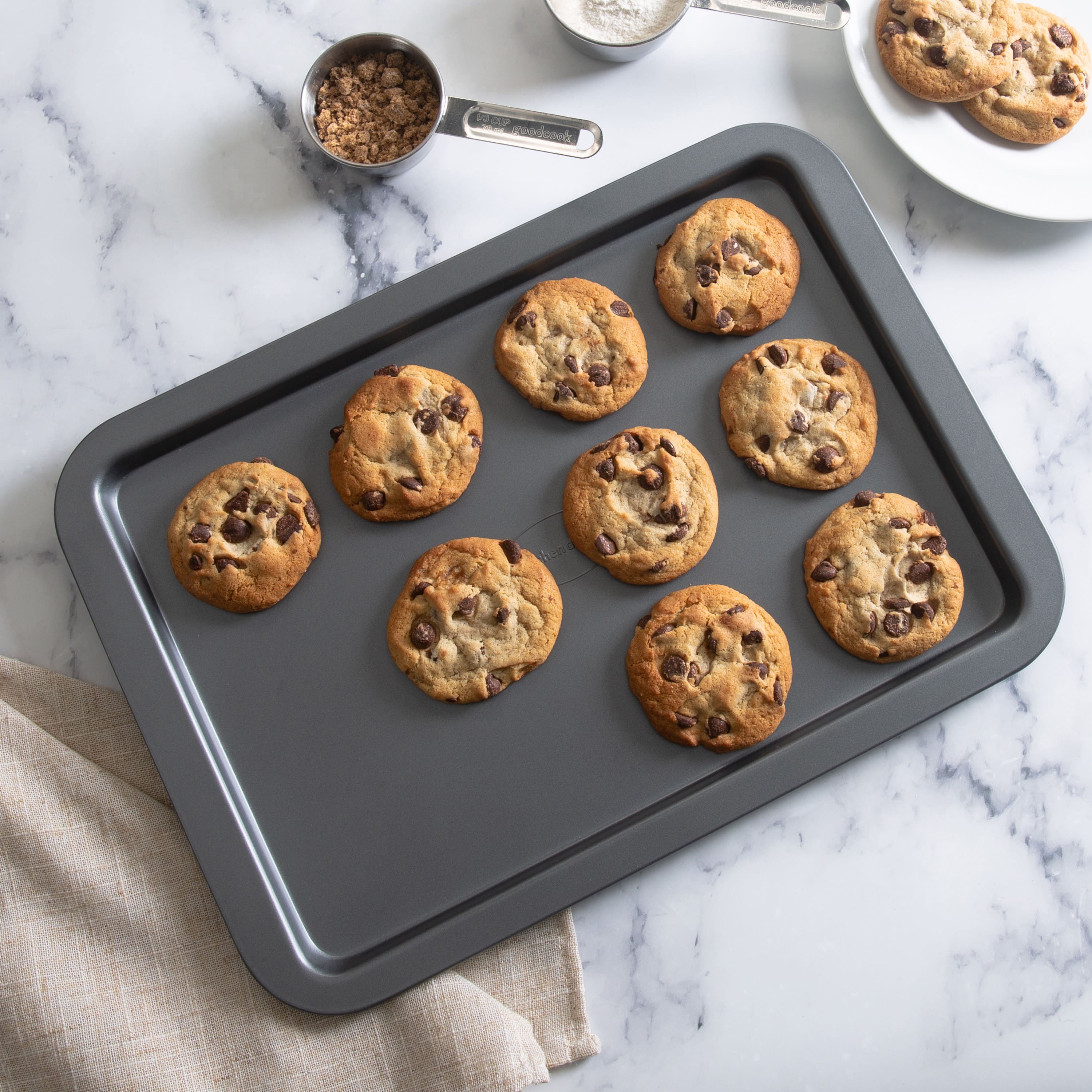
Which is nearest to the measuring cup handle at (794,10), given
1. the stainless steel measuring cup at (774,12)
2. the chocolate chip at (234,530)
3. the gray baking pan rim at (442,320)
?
the stainless steel measuring cup at (774,12)

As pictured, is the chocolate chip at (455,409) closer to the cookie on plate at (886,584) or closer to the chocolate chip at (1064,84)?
the cookie on plate at (886,584)

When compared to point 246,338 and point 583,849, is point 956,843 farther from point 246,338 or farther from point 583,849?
point 246,338

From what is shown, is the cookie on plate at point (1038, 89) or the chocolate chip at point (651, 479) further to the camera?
the cookie on plate at point (1038, 89)

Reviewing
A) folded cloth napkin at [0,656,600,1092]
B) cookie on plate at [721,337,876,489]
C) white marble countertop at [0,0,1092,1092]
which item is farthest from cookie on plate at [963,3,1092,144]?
folded cloth napkin at [0,656,600,1092]

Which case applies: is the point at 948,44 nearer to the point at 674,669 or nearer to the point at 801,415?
Answer: the point at 801,415

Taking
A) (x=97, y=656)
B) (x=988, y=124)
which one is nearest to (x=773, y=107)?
(x=988, y=124)

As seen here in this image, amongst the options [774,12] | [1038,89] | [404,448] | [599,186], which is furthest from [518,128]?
[1038,89]

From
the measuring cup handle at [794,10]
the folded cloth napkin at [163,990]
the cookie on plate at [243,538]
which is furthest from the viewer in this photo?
the measuring cup handle at [794,10]
